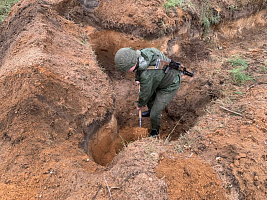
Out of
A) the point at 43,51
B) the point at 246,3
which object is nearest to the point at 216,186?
the point at 43,51

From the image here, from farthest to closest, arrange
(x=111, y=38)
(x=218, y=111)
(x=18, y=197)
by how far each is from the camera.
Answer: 1. (x=111, y=38)
2. (x=218, y=111)
3. (x=18, y=197)

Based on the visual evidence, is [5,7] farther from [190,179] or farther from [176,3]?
[190,179]

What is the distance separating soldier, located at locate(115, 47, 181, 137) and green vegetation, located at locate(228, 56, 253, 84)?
51.5 inches

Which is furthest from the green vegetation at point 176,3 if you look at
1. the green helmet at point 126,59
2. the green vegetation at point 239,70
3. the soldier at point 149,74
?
the green helmet at point 126,59

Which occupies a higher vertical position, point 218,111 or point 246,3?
point 246,3

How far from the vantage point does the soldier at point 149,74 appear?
2.45m

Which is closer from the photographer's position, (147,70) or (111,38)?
(147,70)

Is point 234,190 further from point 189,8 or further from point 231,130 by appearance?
point 189,8

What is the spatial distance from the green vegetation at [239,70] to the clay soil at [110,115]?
59 mm

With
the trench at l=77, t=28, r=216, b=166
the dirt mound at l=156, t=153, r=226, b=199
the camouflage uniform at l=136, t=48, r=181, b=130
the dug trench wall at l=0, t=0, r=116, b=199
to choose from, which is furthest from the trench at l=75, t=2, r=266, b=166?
the dirt mound at l=156, t=153, r=226, b=199

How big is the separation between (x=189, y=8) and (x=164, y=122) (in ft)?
10.0

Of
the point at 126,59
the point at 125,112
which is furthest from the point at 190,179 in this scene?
the point at 125,112

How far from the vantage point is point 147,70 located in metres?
2.66

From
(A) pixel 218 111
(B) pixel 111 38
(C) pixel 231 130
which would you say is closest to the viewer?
(C) pixel 231 130
